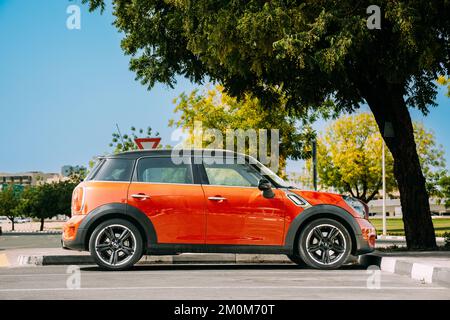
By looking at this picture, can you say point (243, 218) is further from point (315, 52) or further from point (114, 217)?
point (315, 52)

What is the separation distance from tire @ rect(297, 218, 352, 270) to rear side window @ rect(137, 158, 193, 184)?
6.19ft

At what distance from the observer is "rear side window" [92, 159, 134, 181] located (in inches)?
439

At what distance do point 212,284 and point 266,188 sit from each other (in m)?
2.45

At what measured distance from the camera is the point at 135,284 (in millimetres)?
8797

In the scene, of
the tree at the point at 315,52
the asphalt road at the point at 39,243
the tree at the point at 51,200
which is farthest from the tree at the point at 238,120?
the tree at the point at 51,200

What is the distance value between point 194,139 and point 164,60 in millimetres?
27226

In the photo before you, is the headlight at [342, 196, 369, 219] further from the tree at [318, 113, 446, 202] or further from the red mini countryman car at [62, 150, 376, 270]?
the tree at [318, 113, 446, 202]

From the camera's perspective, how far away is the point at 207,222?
1090 centimetres

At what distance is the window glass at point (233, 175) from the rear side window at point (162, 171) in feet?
1.07

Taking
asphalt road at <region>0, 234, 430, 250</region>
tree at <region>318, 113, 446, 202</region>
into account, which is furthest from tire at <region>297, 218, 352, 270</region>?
tree at <region>318, 113, 446, 202</region>

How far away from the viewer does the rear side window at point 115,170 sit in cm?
1116

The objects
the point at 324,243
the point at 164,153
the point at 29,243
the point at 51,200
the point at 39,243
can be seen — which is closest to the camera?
the point at 324,243

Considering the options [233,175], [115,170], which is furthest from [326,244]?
[115,170]

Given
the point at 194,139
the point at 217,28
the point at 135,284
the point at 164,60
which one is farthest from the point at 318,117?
the point at 135,284
